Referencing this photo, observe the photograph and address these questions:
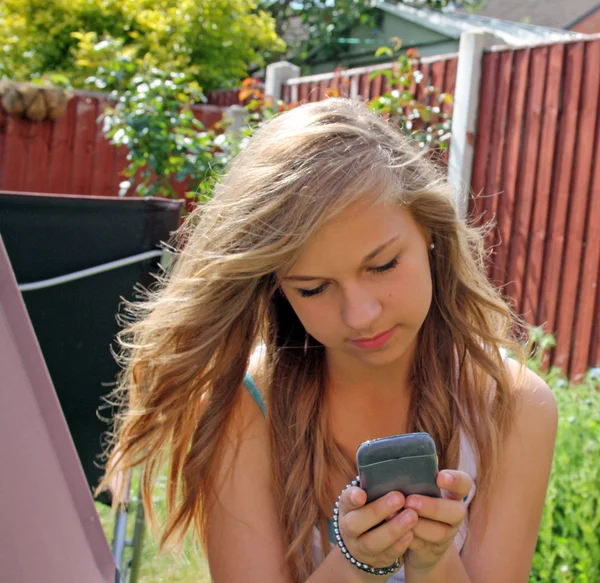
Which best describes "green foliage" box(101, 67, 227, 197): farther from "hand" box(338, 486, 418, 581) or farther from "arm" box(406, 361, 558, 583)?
"hand" box(338, 486, 418, 581)

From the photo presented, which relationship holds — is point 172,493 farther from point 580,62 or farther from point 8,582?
point 580,62

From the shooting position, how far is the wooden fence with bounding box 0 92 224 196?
7.46m

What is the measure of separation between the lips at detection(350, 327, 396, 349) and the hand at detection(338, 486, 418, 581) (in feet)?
1.13

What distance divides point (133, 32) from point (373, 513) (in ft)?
35.0

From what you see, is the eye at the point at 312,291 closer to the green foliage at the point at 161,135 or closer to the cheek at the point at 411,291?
the cheek at the point at 411,291

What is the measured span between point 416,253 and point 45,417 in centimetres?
79

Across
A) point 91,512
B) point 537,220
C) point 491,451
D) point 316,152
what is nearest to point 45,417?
point 91,512

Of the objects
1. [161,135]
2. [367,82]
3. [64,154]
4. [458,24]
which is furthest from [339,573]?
[458,24]

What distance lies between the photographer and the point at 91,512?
1.29 meters

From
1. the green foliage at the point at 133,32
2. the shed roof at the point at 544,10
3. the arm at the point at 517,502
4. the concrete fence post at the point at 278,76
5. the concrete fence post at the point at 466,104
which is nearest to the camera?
the arm at the point at 517,502

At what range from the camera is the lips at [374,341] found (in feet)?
5.31

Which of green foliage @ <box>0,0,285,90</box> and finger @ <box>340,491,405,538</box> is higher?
green foliage @ <box>0,0,285,90</box>

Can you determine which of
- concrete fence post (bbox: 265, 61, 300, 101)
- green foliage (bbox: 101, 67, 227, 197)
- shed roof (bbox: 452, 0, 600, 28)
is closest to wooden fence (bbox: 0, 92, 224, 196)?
green foliage (bbox: 101, 67, 227, 197)

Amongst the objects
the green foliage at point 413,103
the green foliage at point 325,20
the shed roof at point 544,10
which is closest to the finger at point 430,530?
the green foliage at point 413,103
